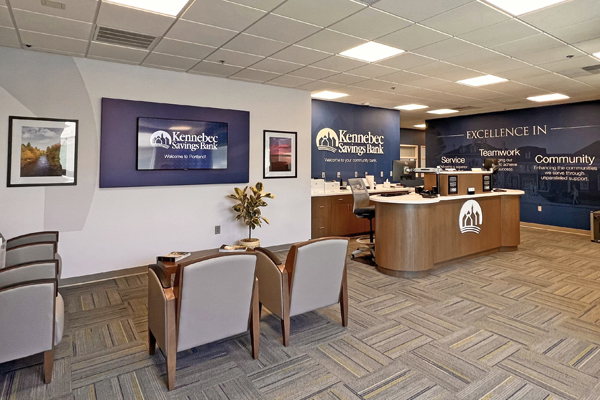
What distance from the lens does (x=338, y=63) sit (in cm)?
480

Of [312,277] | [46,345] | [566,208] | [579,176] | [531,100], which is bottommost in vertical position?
[46,345]

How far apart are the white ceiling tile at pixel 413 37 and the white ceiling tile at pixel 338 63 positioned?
703 mm

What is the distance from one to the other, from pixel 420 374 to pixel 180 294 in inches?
69.0

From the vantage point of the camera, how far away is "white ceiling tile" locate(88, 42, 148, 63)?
407 centimetres

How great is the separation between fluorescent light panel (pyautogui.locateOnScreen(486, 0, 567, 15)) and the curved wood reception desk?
2.25 metres

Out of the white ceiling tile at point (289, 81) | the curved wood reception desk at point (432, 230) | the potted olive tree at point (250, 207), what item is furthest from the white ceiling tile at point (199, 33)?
the curved wood reception desk at point (432, 230)

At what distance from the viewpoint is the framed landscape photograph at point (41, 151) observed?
13.6ft

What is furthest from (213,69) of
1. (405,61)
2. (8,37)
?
(405,61)

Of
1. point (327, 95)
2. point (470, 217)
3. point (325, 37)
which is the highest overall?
point (327, 95)

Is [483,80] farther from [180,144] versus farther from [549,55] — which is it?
[180,144]

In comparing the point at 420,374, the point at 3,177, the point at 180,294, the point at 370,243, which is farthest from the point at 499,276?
the point at 3,177

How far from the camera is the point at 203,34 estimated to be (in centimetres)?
376

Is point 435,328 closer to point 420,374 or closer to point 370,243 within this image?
point 420,374

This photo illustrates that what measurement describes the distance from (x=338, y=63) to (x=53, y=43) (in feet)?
10.8
